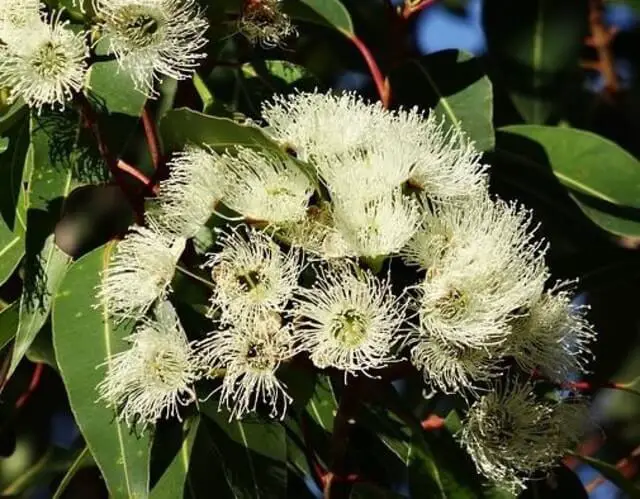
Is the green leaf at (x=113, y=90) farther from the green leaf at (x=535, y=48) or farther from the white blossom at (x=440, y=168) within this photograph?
the green leaf at (x=535, y=48)

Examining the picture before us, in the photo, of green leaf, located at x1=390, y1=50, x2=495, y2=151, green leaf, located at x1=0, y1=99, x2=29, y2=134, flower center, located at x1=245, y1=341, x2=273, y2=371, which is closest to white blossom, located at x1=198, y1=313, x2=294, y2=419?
flower center, located at x1=245, y1=341, x2=273, y2=371

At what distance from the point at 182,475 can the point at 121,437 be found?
5.4 inches

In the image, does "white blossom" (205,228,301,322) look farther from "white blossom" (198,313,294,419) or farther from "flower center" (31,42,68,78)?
"flower center" (31,42,68,78)

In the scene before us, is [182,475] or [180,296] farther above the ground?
[180,296]

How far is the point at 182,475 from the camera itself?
4.93ft

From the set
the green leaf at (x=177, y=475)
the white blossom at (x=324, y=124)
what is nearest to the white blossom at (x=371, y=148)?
the white blossom at (x=324, y=124)

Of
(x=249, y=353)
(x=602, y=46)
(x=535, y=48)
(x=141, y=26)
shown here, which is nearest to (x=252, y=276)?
(x=249, y=353)

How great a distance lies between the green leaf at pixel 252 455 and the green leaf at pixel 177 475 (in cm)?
6

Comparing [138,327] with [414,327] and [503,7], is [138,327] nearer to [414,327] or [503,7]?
[414,327]

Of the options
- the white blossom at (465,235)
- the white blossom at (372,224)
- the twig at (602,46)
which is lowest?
the twig at (602,46)

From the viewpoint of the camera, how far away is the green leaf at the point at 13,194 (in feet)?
4.91

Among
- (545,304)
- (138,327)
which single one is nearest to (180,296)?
(138,327)

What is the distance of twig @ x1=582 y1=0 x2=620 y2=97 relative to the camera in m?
2.44

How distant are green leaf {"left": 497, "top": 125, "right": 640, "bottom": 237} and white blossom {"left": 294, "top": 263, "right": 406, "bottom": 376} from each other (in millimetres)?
492
